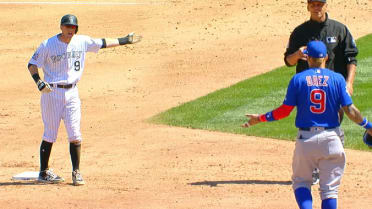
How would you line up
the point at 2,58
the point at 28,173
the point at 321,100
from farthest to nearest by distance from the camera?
1. the point at 2,58
2. the point at 28,173
3. the point at 321,100

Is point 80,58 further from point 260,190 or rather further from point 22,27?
point 22,27

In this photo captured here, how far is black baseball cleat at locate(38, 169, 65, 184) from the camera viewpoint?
10586 millimetres

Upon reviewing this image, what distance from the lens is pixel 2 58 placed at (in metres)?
20.5

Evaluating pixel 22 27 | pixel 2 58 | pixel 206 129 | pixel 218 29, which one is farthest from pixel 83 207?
pixel 22 27

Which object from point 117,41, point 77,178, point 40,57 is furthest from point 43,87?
point 117,41

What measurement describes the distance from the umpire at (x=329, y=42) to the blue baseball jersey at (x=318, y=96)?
184 cm

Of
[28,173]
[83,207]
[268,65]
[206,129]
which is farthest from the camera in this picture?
[268,65]

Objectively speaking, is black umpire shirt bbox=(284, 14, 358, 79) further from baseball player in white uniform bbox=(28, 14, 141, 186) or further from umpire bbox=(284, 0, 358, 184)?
baseball player in white uniform bbox=(28, 14, 141, 186)

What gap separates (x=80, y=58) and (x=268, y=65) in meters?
8.57

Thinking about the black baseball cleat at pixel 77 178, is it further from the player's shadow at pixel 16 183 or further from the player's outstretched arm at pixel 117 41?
the player's outstretched arm at pixel 117 41

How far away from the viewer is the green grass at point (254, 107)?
1342 centimetres

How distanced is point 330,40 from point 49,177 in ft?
12.7

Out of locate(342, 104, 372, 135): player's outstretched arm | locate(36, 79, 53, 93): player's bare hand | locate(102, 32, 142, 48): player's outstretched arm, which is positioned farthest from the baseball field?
locate(102, 32, 142, 48): player's outstretched arm

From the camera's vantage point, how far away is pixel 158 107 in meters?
15.7
